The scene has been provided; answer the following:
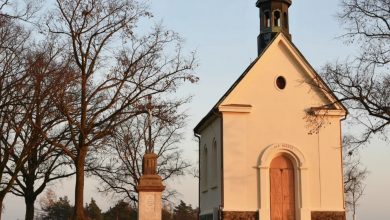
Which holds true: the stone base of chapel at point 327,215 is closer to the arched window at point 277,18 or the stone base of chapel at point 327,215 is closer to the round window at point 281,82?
the round window at point 281,82

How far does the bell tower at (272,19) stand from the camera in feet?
86.5

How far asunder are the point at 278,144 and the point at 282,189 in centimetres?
186

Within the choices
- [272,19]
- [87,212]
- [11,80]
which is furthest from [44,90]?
[87,212]

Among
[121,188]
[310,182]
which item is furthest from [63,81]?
[121,188]

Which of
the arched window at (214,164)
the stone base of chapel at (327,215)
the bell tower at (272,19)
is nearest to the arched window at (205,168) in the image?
the arched window at (214,164)

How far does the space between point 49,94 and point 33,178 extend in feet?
37.6

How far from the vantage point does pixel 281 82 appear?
79.5 ft

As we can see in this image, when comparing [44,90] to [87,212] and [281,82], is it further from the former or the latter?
[87,212]

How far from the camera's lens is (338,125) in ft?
78.3

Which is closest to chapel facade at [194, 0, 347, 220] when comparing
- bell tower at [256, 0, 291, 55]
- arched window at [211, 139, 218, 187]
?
arched window at [211, 139, 218, 187]

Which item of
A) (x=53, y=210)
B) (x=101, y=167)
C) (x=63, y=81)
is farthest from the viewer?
(x=53, y=210)

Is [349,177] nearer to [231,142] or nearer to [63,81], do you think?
[231,142]

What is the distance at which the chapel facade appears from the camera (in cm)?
2284

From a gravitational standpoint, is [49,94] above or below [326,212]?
above
